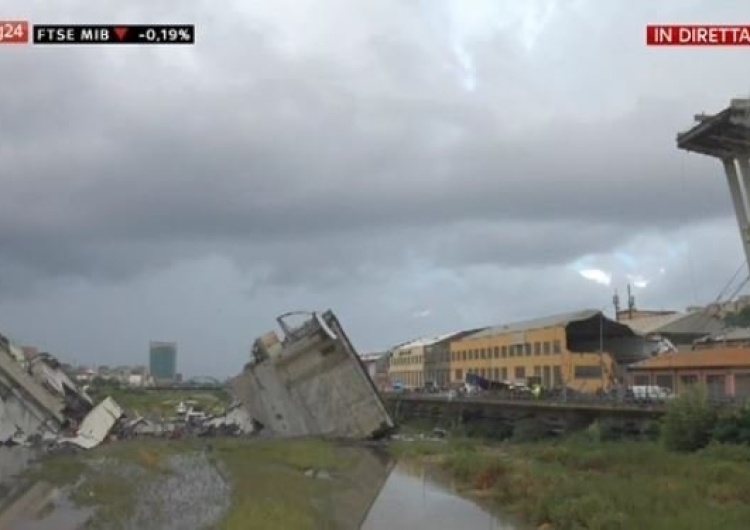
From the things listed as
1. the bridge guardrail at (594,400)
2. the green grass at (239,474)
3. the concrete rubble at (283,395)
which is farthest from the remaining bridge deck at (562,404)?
the green grass at (239,474)

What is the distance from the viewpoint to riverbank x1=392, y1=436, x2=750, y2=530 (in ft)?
64.2

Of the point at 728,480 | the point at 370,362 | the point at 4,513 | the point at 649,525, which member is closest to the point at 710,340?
the point at 728,480

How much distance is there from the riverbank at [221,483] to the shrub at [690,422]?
37.6 feet

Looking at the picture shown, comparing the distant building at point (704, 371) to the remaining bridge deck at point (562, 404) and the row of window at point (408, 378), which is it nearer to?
the remaining bridge deck at point (562, 404)

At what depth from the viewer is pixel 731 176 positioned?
5291 centimetres

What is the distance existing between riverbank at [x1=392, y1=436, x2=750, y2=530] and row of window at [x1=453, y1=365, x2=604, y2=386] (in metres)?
24.6

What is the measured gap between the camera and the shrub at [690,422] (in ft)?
104

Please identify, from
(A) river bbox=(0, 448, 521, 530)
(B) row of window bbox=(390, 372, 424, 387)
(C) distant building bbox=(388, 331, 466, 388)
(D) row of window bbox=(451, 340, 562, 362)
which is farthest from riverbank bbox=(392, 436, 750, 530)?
(B) row of window bbox=(390, 372, 424, 387)

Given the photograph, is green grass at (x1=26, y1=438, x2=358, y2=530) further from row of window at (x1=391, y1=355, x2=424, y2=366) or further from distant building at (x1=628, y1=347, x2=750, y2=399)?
row of window at (x1=391, y1=355, x2=424, y2=366)

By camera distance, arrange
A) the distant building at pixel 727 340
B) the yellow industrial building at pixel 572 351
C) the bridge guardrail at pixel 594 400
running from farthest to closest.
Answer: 1. the yellow industrial building at pixel 572 351
2. the distant building at pixel 727 340
3. the bridge guardrail at pixel 594 400

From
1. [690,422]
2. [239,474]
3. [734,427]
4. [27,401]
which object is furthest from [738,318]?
[27,401]

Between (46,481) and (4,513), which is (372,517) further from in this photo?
(46,481)

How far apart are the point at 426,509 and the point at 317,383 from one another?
2217 cm

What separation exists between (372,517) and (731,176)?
37.1 metres
